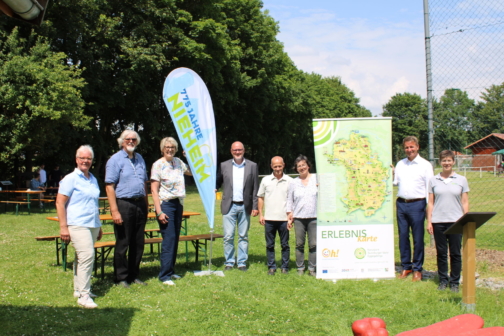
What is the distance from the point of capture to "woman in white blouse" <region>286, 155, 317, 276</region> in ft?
21.8

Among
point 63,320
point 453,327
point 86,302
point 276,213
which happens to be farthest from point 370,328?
point 276,213

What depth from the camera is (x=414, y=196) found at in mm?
6293

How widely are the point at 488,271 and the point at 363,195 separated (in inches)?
88.6

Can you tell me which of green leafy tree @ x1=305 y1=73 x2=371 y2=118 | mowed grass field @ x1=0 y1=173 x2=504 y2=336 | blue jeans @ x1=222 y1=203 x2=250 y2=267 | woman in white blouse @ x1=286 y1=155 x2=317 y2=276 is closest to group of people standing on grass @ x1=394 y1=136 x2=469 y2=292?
mowed grass field @ x1=0 y1=173 x2=504 y2=336

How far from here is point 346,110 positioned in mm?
66188

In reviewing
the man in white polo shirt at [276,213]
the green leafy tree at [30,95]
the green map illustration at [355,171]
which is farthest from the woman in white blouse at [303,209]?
the green leafy tree at [30,95]

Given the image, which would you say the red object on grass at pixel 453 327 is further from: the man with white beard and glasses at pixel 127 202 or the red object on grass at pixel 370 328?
the man with white beard and glasses at pixel 127 202

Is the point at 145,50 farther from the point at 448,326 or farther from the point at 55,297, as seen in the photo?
the point at 448,326

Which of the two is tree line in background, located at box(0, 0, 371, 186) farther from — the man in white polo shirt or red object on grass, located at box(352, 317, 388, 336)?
red object on grass, located at box(352, 317, 388, 336)

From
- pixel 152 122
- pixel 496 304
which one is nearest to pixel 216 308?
pixel 496 304

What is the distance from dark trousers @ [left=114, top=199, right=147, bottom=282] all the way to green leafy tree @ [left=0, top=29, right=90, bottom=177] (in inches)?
458

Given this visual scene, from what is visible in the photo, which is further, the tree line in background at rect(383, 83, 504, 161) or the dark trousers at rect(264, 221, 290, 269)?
the tree line in background at rect(383, 83, 504, 161)

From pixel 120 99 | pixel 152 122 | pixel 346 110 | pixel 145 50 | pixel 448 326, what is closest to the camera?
pixel 448 326

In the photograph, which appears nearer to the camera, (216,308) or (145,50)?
(216,308)
